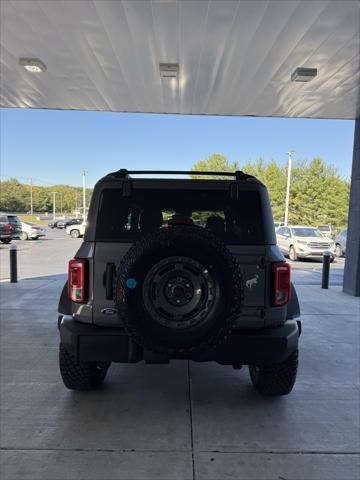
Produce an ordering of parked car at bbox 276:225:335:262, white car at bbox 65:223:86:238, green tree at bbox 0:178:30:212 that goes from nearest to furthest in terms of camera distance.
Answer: parked car at bbox 276:225:335:262 → white car at bbox 65:223:86:238 → green tree at bbox 0:178:30:212

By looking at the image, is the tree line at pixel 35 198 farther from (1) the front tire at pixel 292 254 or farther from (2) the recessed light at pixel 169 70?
(2) the recessed light at pixel 169 70

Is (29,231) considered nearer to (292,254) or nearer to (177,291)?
(292,254)

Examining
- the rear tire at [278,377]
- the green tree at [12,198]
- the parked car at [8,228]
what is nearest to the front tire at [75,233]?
the parked car at [8,228]

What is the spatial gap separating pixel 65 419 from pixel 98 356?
0.77 metres

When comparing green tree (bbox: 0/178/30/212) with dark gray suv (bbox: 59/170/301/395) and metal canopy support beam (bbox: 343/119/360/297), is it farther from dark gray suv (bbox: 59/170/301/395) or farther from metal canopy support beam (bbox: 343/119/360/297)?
dark gray suv (bbox: 59/170/301/395)

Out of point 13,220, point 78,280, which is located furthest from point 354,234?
point 13,220

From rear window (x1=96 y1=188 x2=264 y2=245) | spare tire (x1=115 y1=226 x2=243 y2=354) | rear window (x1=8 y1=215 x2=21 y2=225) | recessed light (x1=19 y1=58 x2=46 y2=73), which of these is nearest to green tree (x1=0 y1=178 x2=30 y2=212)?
rear window (x1=8 y1=215 x2=21 y2=225)

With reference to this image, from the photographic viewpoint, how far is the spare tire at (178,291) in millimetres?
2521

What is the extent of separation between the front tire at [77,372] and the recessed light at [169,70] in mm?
4449

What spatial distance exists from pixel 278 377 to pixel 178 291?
154cm

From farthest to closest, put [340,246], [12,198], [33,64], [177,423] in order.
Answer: [12,198] → [340,246] → [33,64] → [177,423]

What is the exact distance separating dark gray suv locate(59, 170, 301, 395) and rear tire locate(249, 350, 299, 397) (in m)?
0.01

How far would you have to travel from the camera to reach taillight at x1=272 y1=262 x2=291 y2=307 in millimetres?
2887

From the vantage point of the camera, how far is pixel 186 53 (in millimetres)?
5293
